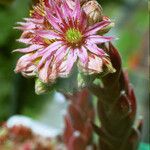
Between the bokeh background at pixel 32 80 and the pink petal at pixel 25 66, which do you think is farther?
the bokeh background at pixel 32 80

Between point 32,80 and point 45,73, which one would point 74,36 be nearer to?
point 45,73

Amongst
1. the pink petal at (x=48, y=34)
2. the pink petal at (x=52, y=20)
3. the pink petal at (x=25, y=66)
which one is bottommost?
the pink petal at (x=25, y=66)

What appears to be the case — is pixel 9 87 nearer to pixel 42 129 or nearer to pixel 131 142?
pixel 42 129

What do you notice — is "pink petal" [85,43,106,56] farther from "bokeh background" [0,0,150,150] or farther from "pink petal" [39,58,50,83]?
"bokeh background" [0,0,150,150]

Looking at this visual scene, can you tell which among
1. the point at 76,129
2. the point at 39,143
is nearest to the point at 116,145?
the point at 76,129

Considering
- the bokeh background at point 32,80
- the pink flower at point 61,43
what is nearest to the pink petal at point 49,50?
the pink flower at point 61,43

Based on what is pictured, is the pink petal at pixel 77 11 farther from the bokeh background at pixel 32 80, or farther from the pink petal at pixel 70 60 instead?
the bokeh background at pixel 32 80

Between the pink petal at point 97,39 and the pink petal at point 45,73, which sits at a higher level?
the pink petal at point 97,39
